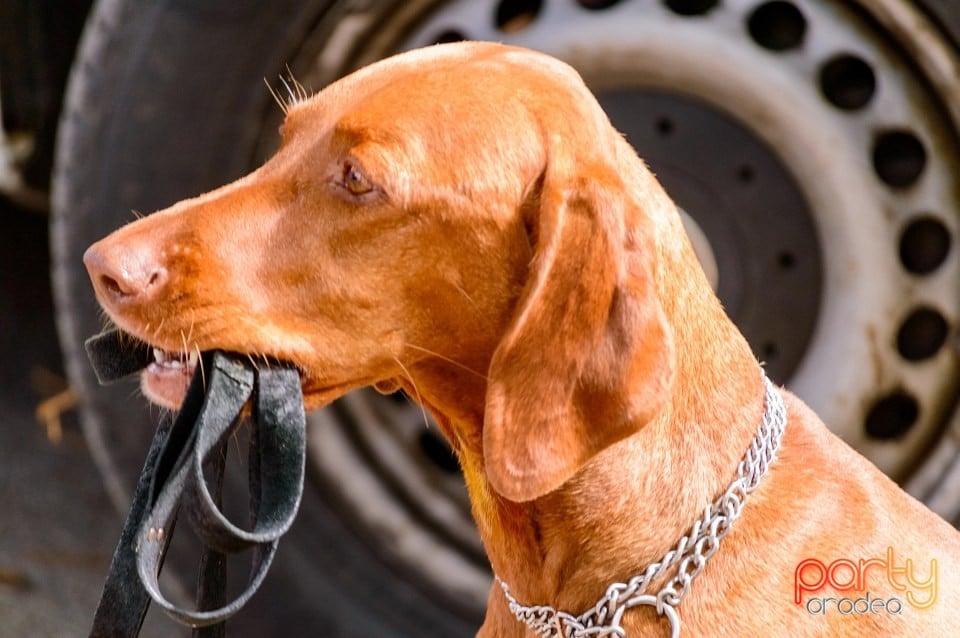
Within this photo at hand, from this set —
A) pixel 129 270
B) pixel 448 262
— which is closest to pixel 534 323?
pixel 448 262

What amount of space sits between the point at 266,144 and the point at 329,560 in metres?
1.00

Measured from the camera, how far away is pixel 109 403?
9.43 feet

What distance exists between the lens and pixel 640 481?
1.90m

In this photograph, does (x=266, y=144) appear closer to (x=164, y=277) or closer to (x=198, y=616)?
(x=164, y=277)

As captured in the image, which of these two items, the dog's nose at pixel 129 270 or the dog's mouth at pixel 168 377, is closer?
the dog's nose at pixel 129 270

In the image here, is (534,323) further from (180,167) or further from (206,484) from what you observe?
(180,167)

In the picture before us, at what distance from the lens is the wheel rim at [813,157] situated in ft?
8.64

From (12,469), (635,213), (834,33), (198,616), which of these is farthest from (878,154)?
(12,469)

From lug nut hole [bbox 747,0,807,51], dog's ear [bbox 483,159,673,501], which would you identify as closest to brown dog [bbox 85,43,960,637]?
dog's ear [bbox 483,159,673,501]

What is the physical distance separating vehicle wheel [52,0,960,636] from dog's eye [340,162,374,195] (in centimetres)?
91

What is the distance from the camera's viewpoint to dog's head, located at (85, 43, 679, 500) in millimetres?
1734

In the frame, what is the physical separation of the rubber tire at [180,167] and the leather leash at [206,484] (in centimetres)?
102

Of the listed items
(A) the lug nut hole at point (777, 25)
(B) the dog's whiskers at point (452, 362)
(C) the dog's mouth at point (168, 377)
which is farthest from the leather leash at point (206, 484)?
(A) the lug nut hole at point (777, 25)

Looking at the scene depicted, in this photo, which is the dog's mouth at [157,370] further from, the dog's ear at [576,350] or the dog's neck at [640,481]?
the dog's ear at [576,350]
